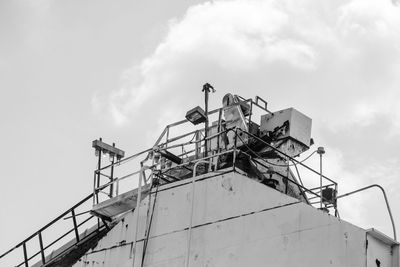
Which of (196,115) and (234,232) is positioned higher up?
(196,115)

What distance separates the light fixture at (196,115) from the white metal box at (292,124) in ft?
4.18

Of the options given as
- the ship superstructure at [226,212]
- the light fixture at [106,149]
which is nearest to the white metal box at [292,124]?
the ship superstructure at [226,212]

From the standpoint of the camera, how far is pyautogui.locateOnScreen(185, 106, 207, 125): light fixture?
608 inches

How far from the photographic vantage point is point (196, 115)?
50.8 ft

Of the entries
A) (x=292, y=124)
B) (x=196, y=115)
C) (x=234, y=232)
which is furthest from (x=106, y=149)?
(x=234, y=232)

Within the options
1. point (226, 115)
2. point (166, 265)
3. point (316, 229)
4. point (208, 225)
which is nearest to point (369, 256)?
point (316, 229)

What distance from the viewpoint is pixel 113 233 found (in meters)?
14.9

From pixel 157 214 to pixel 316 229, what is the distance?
3.77 meters

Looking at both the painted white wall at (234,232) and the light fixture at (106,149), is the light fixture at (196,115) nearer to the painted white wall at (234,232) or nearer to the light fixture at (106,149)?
the painted white wall at (234,232)

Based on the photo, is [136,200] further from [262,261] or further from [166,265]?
[262,261]

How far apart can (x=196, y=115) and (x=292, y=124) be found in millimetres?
2103

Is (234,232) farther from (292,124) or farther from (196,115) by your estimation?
(196,115)

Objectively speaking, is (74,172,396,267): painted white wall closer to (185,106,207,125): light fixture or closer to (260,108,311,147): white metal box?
(185,106,207,125): light fixture

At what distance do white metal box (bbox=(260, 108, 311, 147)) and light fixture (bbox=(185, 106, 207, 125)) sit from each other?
4.18 ft
